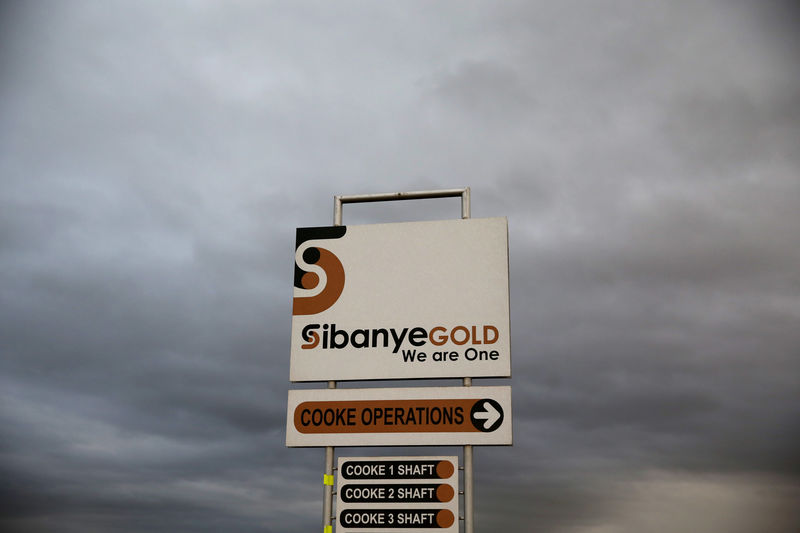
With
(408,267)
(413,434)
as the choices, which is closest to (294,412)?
(413,434)

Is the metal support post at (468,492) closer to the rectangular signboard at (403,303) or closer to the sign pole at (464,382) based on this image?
the sign pole at (464,382)

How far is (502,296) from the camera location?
50.2 ft

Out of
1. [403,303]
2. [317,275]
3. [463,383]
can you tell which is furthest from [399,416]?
[317,275]

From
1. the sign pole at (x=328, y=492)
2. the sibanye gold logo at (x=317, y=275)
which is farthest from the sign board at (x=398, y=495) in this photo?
the sibanye gold logo at (x=317, y=275)

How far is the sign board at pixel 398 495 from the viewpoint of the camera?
47.4ft

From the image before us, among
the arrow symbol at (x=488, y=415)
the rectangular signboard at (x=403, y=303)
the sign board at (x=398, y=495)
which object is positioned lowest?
the sign board at (x=398, y=495)

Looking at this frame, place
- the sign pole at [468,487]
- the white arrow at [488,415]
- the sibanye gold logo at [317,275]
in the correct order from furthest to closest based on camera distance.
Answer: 1. the sibanye gold logo at [317,275]
2. the white arrow at [488,415]
3. the sign pole at [468,487]

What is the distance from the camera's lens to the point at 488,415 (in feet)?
48.3

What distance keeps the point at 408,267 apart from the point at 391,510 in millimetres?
4542

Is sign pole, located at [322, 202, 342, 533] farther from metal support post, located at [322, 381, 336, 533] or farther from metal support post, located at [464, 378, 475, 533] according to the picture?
metal support post, located at [464, 378, 475, 533]

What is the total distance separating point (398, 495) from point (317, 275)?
Answer: 14.9 ft

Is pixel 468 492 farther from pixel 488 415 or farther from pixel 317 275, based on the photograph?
pixel 317 275

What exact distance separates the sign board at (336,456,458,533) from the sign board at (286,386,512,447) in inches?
16.1

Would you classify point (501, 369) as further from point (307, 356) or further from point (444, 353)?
point (307, 356)
